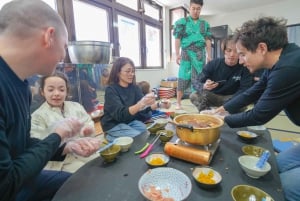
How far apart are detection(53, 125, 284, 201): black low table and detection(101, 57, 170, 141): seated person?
2.05 feet

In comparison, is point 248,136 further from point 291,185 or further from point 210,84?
point 210,84

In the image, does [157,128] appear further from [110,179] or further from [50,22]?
Answer: [50,22]

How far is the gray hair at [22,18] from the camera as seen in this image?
1.99 feet

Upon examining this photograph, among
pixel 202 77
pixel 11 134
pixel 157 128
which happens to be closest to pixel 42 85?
pixel 11 134

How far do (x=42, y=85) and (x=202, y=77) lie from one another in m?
1.86

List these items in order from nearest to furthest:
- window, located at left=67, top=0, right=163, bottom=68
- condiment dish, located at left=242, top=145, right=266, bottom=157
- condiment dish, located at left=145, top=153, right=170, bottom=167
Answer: condiment dish, located at left=145, top=153, right=170, bottom=167
condiment dish, located at left=242, top=145, right=266, bottom=157
window, located at left=67, top=0, right=163, bottom=68

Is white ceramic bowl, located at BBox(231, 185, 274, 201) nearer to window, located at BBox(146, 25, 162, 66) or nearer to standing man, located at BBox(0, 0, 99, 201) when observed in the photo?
standing man, located at BBox(0, 0, 99, 201)

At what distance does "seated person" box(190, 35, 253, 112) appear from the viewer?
2.15m

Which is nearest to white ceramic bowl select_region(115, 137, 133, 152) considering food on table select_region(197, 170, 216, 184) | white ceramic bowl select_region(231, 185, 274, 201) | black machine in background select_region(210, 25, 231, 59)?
food on table select_region(197, 170, 216, 184)

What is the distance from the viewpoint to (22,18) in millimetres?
606

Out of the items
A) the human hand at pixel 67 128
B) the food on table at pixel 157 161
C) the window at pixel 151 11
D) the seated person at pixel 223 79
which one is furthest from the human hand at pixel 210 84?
the window at pixel 151 11

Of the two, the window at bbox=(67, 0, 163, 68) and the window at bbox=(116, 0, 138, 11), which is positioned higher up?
the window at bbox=(116, 0, 138, 11)

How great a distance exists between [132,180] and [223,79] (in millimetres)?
2002

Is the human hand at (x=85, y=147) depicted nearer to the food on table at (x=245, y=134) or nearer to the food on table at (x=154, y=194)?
the food on table at (x=154, y=194)
